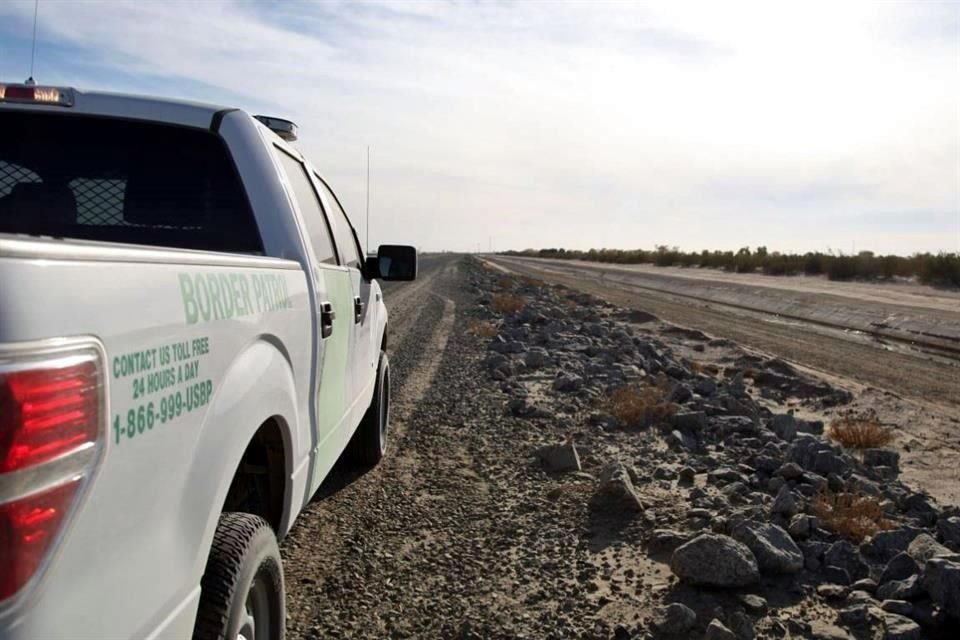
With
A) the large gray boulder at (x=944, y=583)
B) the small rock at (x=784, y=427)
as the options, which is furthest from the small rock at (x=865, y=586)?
the small rock at (x=784, y=427)

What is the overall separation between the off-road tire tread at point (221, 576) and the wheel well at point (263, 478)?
0.57 meters

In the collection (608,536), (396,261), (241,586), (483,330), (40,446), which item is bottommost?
(608,536)

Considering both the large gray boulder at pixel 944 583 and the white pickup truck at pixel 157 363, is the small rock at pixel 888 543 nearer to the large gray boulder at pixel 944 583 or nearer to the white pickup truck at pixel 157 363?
the large gray boulder at pixel 944 583

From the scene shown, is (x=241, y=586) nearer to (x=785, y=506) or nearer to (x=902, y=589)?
(x=902, y=589)

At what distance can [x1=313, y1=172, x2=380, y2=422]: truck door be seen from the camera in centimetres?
487

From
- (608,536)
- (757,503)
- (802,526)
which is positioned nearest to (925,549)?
(802,526)

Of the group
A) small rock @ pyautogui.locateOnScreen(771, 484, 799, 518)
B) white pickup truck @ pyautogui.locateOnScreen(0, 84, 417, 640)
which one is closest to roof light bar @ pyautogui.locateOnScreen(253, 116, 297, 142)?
white pickup truck @ pyautogui.locateOnScreen(0, 84, 417, 640)

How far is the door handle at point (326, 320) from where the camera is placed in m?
3.63

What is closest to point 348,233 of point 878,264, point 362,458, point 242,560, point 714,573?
point 362,458

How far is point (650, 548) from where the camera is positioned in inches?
187

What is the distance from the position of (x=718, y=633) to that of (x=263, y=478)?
2.06m

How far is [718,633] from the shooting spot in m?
3.56

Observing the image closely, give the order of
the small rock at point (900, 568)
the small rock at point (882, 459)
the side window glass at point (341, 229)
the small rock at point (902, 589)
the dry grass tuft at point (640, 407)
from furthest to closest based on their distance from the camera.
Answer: the dry grass tuft at point (640, 407) → the small rock at point (882, 459) → the side window glass at point (341, 229) → the small rock at point (900, 568) → the small rock at point (902, 589)

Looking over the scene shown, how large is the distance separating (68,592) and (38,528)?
0.52ft
